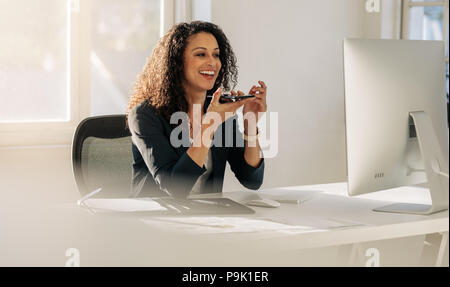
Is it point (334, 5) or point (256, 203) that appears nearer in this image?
point (256, 203)

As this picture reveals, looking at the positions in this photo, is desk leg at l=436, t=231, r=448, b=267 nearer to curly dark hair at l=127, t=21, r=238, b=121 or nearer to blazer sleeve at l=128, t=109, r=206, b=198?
blazer sleeve at l=128, t=109, r=206, b=198

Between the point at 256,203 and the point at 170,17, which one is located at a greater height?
the point at 170,17

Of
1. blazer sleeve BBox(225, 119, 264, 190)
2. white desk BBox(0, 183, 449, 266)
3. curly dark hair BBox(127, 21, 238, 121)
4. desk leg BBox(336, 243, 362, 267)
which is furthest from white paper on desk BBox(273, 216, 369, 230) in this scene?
curly dark hair BBox(127, 21, 238, 121)

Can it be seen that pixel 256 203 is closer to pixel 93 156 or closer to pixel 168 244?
pixel 168 244

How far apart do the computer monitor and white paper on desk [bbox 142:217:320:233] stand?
252 mm

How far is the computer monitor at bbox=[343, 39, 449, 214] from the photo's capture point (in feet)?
5.25

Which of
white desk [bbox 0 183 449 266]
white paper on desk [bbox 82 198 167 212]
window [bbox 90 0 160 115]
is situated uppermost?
window [bbox 90 0 160 115]

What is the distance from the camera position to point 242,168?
214 centimetres

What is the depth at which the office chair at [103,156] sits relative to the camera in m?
2.06

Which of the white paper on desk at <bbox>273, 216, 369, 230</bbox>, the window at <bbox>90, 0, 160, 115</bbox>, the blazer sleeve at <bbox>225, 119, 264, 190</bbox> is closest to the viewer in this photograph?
the white paper on desk at <bbox>273, 216, 369, 230</bbox>

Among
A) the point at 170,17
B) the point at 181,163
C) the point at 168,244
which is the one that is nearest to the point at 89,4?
the point at 170,17

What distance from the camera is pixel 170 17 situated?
3195mm

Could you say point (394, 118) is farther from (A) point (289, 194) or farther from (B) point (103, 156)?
(B) point (103, 156)

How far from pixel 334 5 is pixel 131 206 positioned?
2387 mm
